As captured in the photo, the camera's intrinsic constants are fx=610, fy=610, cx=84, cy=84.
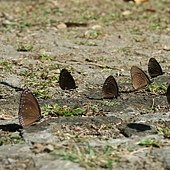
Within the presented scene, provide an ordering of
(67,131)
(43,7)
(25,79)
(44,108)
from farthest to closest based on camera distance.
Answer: (43,7) < (25,79) < (44,108) < (67,131)

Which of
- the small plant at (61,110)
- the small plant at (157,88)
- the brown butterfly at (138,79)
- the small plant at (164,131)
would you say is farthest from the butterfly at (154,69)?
the small plant at (164,131)

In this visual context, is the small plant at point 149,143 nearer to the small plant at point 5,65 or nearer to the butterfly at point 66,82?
the butterfly at point 66,82

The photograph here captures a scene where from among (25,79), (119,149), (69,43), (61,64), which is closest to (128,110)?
(119,149)

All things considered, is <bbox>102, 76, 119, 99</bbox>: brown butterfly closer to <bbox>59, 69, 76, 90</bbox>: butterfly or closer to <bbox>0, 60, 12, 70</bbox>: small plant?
<bbox>59, 69, 76, 90</bbox>: butterfly

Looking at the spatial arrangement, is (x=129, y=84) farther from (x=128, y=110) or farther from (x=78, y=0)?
(x=78, y=0)

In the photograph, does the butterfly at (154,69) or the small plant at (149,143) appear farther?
the butterfly at (154,69)

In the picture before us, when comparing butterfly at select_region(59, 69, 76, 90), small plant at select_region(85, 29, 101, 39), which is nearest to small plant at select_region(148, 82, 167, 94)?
butterfly at select_region(59, 69, 76, 90)

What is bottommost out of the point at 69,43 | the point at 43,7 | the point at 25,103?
the point at 25,103
